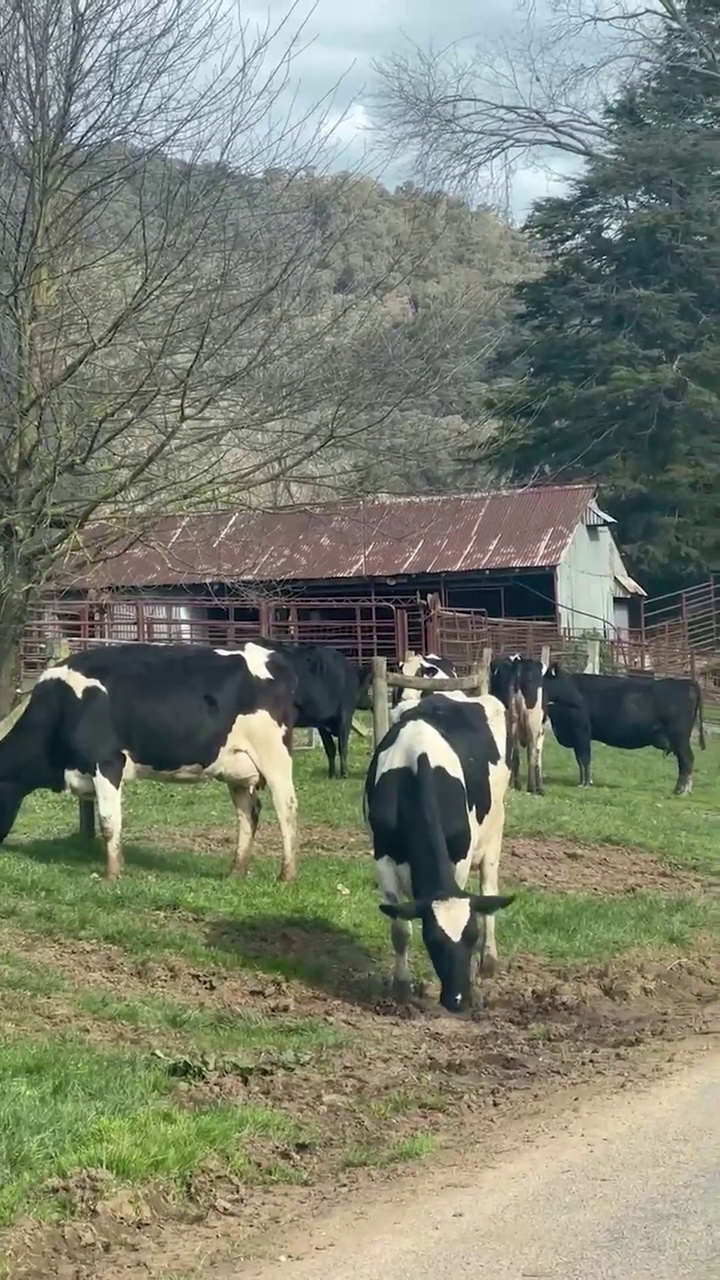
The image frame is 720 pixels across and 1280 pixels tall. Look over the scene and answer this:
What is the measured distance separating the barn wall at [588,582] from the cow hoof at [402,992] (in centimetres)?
2958

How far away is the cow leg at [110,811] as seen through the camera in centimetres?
1157

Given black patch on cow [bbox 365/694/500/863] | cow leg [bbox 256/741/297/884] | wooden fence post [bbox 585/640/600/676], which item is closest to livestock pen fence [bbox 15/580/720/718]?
wooden fence post [bbox 585/640/600/676]

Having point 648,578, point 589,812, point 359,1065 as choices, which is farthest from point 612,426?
point 359,1065

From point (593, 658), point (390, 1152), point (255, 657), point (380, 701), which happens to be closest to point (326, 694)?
point (380, 701)

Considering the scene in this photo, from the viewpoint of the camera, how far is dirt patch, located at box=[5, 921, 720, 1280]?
5.33 m

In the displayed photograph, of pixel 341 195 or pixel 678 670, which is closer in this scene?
pixel 341 195

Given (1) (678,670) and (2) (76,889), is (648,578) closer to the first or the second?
(1) (678,670)

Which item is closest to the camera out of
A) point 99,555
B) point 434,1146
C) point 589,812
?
point 434,1146

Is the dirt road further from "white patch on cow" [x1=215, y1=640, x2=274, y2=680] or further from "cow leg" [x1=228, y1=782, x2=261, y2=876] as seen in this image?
"white patch on cow" [x1=215, y1=640, x2=274, y2=680]

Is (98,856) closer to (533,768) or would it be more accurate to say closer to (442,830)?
(442,830)

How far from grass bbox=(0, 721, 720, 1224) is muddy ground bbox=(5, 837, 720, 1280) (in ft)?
0.20

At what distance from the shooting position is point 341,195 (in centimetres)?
1115

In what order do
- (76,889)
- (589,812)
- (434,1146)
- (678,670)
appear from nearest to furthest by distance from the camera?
(434,1146) → (76,889) → (589,812) → (678,670)

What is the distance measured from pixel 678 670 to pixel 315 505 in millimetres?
25703
